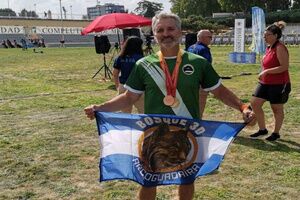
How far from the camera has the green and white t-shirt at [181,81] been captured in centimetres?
Answer: 330

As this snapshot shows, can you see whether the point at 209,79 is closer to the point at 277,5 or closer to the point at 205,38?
the point at 205,38

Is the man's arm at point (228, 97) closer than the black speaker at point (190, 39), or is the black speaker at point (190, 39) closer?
the man's arm at point (228, 97)

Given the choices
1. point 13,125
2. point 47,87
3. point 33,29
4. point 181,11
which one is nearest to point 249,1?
point 181,11

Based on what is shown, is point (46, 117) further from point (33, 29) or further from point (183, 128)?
point (33, 29)

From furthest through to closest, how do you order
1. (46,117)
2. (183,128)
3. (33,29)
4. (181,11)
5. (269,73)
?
(181,11), (33,29), (46,117), (269,73), (183,128)

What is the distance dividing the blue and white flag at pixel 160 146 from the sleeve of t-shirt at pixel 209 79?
285 mm

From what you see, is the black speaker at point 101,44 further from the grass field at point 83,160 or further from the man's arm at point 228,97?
the man's arm at point 228,97

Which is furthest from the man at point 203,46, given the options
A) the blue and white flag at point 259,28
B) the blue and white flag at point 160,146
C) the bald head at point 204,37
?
the blue and white flag at point 259,28

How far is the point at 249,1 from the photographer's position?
8288 centimetres

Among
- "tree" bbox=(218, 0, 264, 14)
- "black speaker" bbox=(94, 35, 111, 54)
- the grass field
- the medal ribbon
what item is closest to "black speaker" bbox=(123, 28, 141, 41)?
the grass field

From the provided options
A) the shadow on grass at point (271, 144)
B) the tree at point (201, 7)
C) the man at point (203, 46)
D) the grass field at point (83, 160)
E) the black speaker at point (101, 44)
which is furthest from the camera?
the tree at point (201, 7)

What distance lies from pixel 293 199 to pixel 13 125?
5711mm

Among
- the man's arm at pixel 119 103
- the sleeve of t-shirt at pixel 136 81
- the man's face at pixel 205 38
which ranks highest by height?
the man's face at pixel 205 38

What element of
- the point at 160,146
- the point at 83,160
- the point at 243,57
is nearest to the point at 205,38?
the point at 83,160
